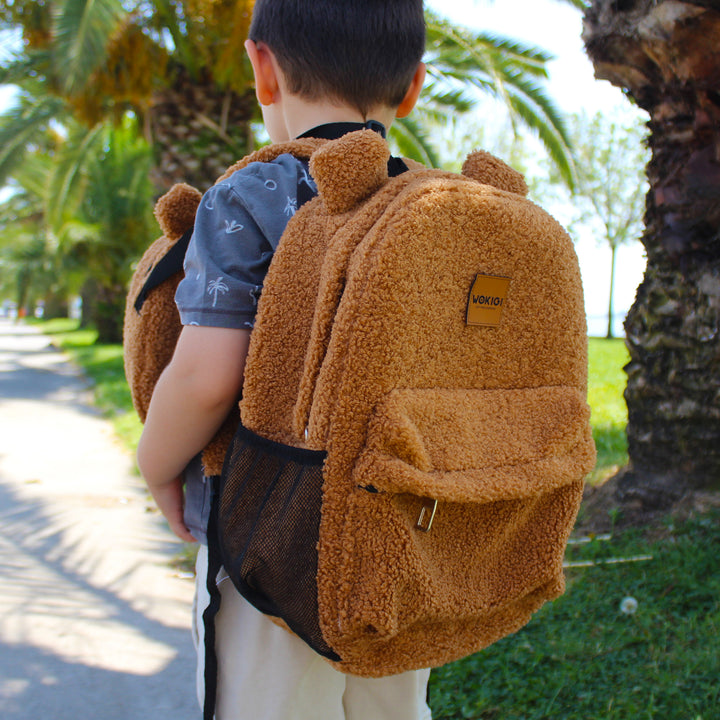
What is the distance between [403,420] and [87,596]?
2542 mm

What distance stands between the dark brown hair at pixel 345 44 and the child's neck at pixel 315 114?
0.05 feet

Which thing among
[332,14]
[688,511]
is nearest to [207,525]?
[332,14]

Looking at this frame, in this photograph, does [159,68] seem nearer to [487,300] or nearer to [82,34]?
[82,34]

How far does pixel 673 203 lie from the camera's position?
2953mm

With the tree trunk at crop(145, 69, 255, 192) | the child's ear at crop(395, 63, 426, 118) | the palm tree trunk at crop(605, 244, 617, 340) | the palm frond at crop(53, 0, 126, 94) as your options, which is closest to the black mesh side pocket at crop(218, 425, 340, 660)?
the child's ear at crop(395, 63, 426, 118)

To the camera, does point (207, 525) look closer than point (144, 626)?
Yes

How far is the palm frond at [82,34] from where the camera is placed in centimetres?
591

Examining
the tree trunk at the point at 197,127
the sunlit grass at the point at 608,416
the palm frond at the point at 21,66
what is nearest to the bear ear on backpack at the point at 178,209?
the sunlit grass at the point at 608,416

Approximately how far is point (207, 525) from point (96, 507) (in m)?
3.25

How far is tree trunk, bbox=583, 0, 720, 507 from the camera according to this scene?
2.76 m

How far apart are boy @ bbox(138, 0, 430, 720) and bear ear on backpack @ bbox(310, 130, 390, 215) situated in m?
0.14

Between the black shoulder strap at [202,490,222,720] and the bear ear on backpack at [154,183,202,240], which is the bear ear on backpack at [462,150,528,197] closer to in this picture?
the bear ear on backpack at [154,183,202,240]

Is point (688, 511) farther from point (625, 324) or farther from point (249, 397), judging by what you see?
point (249, 397)

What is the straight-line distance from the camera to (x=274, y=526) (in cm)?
105
